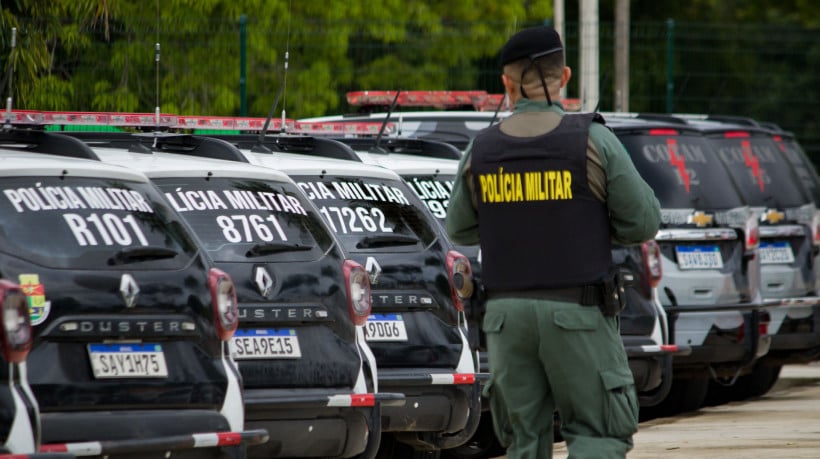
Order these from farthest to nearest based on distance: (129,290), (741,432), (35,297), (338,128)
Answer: (338,128)
(741,432)
(129,290)
(35,297)

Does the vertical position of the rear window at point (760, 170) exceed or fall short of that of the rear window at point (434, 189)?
it falls short

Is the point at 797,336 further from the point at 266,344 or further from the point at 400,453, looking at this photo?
the point at 266,344

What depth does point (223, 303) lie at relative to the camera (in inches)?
274

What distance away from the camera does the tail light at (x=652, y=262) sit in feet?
37.0

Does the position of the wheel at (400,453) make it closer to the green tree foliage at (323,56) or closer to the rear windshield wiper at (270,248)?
the rear windshield wiper at (270,248)

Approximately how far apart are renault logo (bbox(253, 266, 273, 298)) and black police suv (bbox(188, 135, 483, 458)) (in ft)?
3.88

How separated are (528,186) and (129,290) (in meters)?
1.62

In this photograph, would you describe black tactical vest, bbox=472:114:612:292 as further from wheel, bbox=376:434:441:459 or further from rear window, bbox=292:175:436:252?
wheel, bbox=376:434:441:459

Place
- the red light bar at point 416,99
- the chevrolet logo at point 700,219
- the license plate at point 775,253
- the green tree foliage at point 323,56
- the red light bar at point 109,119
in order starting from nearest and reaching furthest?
1. the red light bar at point 109,119
2. the chevrolet logo at point 700,219
3. the license plate at point 775,253
4. the red light bar at point 416,99
5. the green tree foliage at point 323,56

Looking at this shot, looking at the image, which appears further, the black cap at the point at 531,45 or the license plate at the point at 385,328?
the license plate at the point at 385,328

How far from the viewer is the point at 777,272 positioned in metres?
13.2

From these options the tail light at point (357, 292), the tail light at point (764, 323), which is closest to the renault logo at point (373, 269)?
the tail light at point (357, 292)

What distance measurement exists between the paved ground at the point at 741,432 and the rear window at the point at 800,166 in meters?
1.60

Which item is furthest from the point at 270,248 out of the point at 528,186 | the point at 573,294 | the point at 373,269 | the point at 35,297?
the point at 573,294
